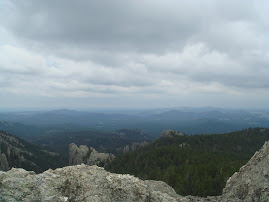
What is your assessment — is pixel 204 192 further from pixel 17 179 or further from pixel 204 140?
pixel 204 140

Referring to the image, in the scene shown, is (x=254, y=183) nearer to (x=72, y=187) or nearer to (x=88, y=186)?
(x=88, y=186)

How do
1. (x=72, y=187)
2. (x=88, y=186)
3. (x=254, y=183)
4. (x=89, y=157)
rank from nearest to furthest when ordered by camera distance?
1. (x=72, y=187)
2. (x=88, y=186)
3. (x=254, y=183)
4. (x=89, y=157)

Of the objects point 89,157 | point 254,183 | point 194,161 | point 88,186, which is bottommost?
point 89,157

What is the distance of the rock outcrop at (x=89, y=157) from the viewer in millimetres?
96381

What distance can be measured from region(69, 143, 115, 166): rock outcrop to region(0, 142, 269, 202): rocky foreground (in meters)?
90.7

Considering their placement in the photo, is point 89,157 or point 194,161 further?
point 89,157

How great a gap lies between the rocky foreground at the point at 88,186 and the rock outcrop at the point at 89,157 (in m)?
90.7

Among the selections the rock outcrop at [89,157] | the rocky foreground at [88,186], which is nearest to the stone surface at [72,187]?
the rocky foreground at [88,186]

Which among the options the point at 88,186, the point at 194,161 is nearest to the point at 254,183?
the point at 88,186

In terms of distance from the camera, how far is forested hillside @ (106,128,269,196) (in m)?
33.5

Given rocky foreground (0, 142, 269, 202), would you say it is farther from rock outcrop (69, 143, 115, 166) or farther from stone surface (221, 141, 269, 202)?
rock outcrop (69, 143, 115, 166)

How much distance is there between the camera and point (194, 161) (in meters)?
65.1

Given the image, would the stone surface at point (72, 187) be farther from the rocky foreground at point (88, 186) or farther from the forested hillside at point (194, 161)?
the forested hillside at point (194, 161)

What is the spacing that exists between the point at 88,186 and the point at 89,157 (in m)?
102
